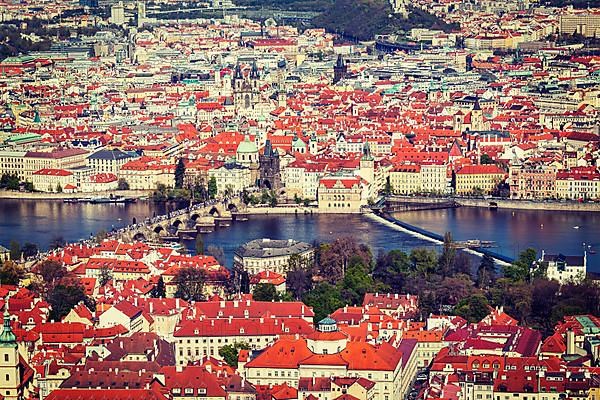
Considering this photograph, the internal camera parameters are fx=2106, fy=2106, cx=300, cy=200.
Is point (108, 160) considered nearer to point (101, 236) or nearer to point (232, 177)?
point (232, 177)

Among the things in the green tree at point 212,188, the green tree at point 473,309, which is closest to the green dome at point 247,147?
the green tree at point 212,188

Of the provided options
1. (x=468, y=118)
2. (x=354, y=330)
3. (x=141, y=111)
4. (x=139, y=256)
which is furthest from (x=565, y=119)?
(x=354, y=330)

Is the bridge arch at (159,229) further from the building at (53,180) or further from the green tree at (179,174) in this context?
the building at (53,180)

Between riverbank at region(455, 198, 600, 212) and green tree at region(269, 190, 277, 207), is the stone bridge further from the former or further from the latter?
riverbank at region(455, 198, 600, 212)

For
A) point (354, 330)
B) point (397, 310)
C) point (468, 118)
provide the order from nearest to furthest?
1. point (354, 330)
2. point (397, 310)
3. point (468, 118)

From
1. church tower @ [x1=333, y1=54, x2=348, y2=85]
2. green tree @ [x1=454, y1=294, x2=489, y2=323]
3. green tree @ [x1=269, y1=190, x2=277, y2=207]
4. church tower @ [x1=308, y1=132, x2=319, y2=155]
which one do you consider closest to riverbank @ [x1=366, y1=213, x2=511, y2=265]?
green tree @ [x1=269, y1=190, x2=277, y2=207]

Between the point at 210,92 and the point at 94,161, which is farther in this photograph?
the point at 210,92

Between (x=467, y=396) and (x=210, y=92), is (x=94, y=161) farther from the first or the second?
(x=467, y=396)
